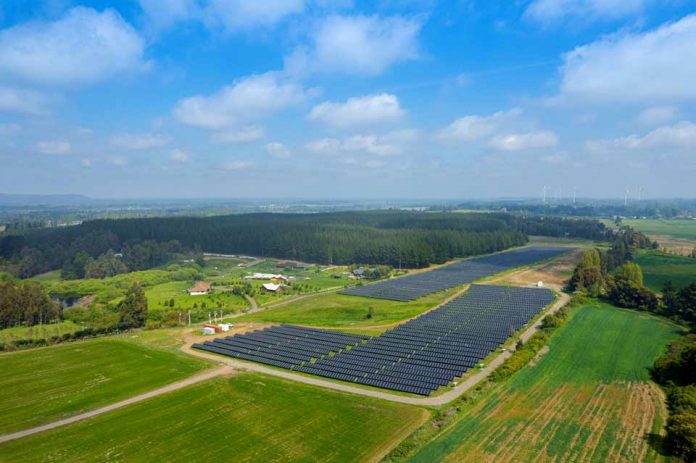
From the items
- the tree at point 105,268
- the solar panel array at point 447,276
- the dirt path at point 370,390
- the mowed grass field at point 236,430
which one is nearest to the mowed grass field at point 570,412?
the dirt path at point 370,390

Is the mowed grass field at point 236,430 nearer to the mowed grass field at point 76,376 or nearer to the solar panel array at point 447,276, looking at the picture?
the mowed grass field at point 76,376

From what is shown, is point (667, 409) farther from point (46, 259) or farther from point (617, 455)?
point (46, 259)

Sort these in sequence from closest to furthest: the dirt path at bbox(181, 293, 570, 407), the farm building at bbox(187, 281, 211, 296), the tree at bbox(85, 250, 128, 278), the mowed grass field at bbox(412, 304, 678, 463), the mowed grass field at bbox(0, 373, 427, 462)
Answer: the mowed grass field at bbox(412, 304, 678, 463)
the mowed grass field at bbox(0, 373, 427, 462)
the dirt path at bbox(181, 293, 570, 407)
the farm building at bbox(187, 281, 211, 296)
the tree at bbox(85, 250, 128, 278)

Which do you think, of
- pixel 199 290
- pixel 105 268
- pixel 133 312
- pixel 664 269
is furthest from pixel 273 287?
pixel 664 269

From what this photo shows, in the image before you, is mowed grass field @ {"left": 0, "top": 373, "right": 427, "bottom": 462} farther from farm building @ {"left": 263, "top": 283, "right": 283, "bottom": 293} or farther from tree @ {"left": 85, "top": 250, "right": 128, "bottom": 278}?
tree @ {"left": 85, "top": 250, "right": 128, "bottom": 278}

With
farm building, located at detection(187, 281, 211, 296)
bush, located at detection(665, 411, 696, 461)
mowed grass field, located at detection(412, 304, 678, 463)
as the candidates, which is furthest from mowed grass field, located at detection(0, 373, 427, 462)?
farm building, located at detection(187, 281, 211, 296)

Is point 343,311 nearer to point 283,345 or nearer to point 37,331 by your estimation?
point 283,345
